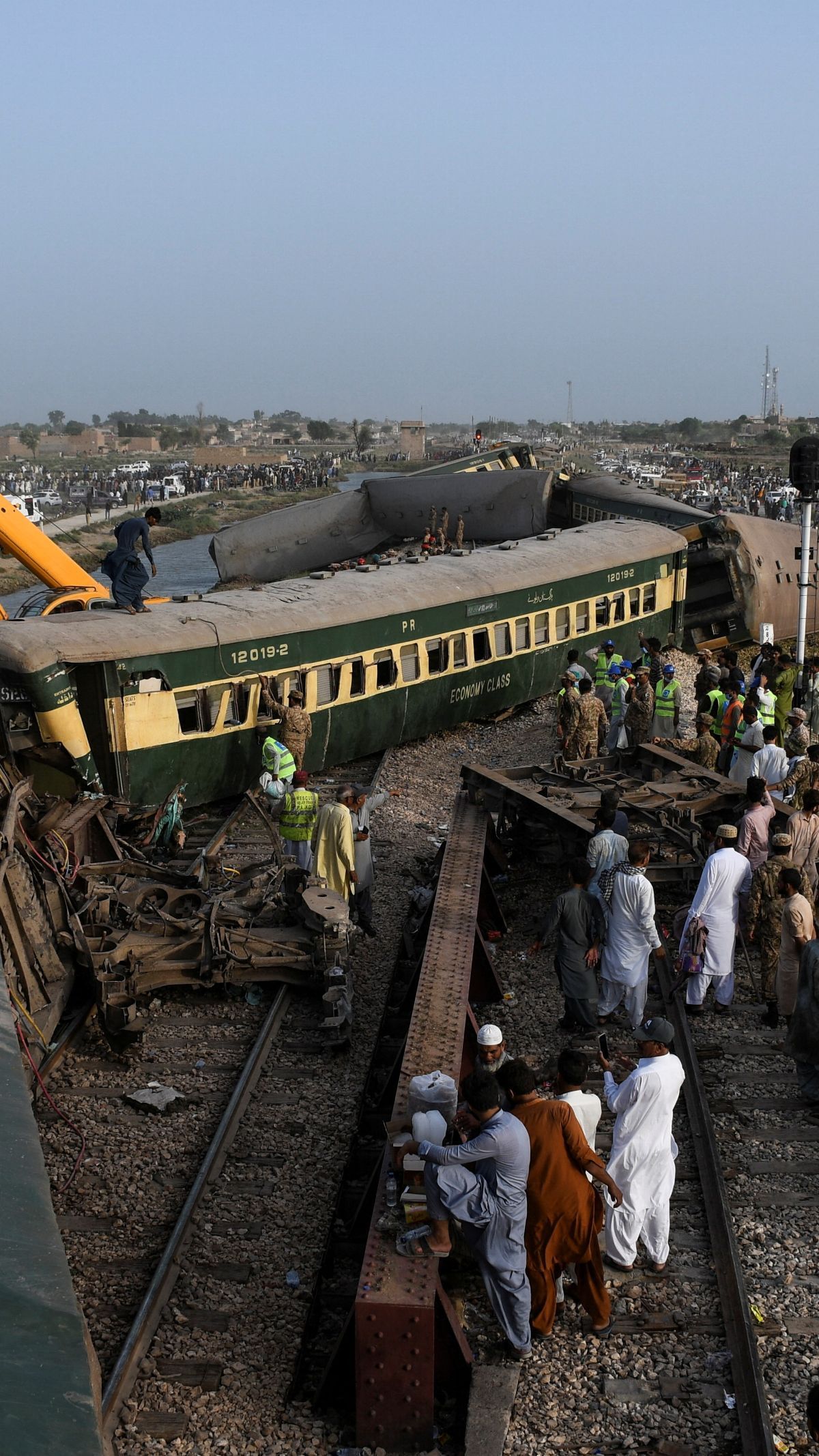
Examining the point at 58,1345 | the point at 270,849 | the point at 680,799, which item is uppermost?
the point at 58,1345

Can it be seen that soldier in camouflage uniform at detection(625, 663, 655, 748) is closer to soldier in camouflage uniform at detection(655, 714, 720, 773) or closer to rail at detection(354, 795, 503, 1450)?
soldier in camouflage uniform at detection(655, 714, 720, 773)

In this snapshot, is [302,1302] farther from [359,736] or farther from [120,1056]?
[359,736]

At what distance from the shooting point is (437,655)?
19406 millimetres

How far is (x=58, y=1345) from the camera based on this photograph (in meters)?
3.63

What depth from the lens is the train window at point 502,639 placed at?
67.7 feet

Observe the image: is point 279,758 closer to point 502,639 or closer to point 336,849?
point 336,849

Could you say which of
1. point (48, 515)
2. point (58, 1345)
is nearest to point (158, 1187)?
point (58, 1345)

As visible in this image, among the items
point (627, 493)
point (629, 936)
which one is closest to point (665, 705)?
point (629, 936)

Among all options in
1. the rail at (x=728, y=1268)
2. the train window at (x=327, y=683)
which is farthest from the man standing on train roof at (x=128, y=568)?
the rail at (x=728, y=1268)

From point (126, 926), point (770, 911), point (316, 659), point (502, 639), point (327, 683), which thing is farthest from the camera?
point (502, 639)

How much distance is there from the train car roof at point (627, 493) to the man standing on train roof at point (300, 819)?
17063mm

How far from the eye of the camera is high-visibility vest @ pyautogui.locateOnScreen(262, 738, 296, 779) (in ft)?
49.0

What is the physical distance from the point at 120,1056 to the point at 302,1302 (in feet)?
11.0

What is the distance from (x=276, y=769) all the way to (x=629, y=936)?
19.9 feet
